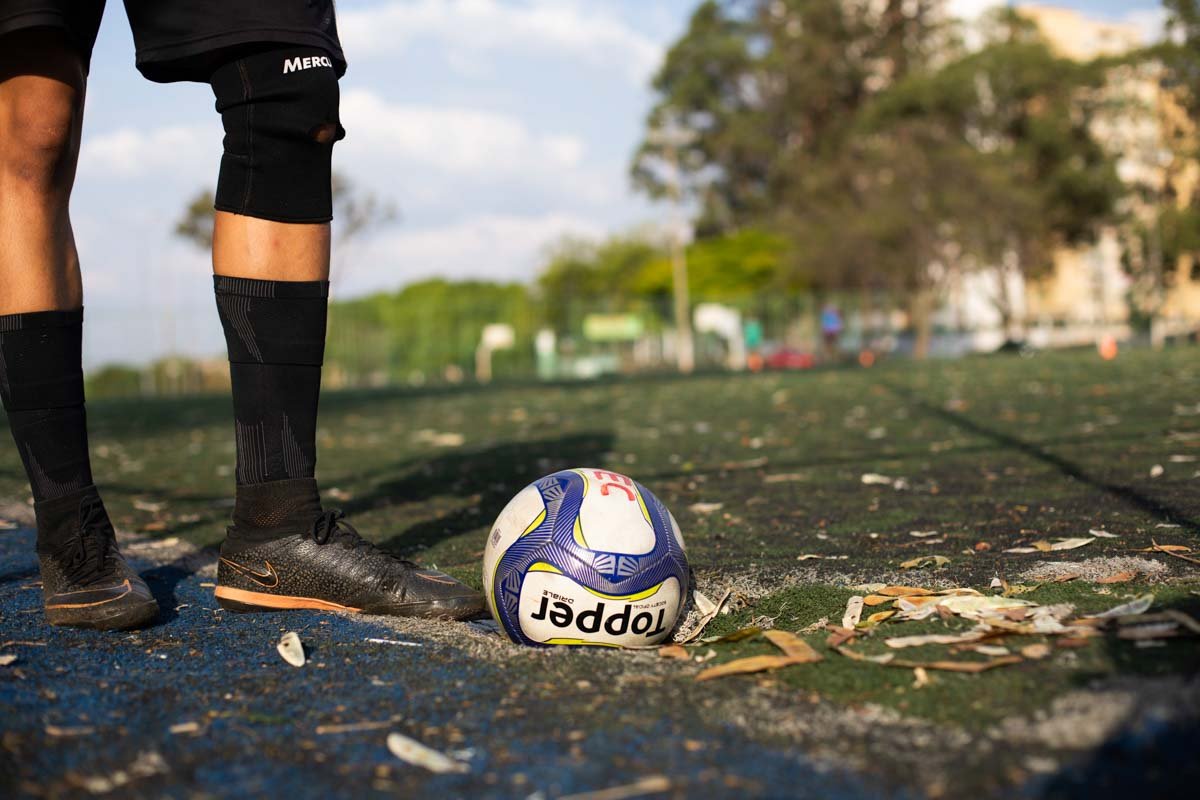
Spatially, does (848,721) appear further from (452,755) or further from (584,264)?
(584,264)

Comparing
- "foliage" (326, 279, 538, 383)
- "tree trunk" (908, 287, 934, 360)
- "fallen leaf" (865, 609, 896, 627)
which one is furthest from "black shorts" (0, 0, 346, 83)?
"foliage" (326, 279, 538, 383)

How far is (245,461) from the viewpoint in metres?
2.66

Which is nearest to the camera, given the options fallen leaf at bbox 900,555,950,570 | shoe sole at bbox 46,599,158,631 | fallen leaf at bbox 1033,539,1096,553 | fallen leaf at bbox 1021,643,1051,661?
fallen leaf at bbox 1021,643,1051,661

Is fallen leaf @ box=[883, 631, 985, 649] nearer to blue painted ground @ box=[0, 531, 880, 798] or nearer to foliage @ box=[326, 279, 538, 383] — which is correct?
blue painted ground @ box=[0, 531, 880, 798]

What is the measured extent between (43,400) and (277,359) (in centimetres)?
53

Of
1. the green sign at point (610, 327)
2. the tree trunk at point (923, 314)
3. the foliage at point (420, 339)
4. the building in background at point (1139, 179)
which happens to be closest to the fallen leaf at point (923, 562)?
the tree trunk at point (923, 314)

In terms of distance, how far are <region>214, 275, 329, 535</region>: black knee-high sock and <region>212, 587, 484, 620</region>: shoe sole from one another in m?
0.15

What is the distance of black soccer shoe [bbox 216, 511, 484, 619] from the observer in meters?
2.63

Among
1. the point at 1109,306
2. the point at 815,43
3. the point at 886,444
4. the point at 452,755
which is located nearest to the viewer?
the point at 452,755

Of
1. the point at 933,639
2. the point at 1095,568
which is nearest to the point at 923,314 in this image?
the point at 1095,568

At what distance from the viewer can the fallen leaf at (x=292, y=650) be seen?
7.02ft

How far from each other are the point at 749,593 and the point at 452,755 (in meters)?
1.32

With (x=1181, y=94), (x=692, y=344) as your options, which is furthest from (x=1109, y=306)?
(x=692, y=344)

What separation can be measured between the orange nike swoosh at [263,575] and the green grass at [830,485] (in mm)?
640
